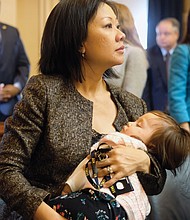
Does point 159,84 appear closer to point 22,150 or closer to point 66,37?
point 66,37

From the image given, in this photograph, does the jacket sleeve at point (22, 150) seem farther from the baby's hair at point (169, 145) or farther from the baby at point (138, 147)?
the baby's hair at point (169, 145)

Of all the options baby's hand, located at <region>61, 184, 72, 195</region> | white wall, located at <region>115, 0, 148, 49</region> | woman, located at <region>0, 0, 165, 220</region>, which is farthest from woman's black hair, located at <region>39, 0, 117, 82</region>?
white wall, located at <region>115, 0, 148, 49</region>

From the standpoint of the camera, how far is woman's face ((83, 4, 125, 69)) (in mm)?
1481

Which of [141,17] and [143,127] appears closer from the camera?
[143,127]

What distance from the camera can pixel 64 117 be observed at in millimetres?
1414

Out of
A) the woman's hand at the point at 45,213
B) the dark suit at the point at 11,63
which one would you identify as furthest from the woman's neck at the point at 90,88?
the dark suit at the point at 11,63

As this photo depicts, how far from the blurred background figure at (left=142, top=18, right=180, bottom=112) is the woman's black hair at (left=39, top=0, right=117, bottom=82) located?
1518 millimetres

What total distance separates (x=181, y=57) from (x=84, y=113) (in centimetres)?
103

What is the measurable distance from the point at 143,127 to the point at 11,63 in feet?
6.00

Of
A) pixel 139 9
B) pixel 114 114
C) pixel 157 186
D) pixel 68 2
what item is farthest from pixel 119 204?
pixel 139 9

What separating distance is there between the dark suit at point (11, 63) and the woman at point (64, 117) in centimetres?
166

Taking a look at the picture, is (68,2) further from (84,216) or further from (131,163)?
(84,216)

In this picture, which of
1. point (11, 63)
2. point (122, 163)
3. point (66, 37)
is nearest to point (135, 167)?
point (122, 163)

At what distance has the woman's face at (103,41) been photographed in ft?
4.86
